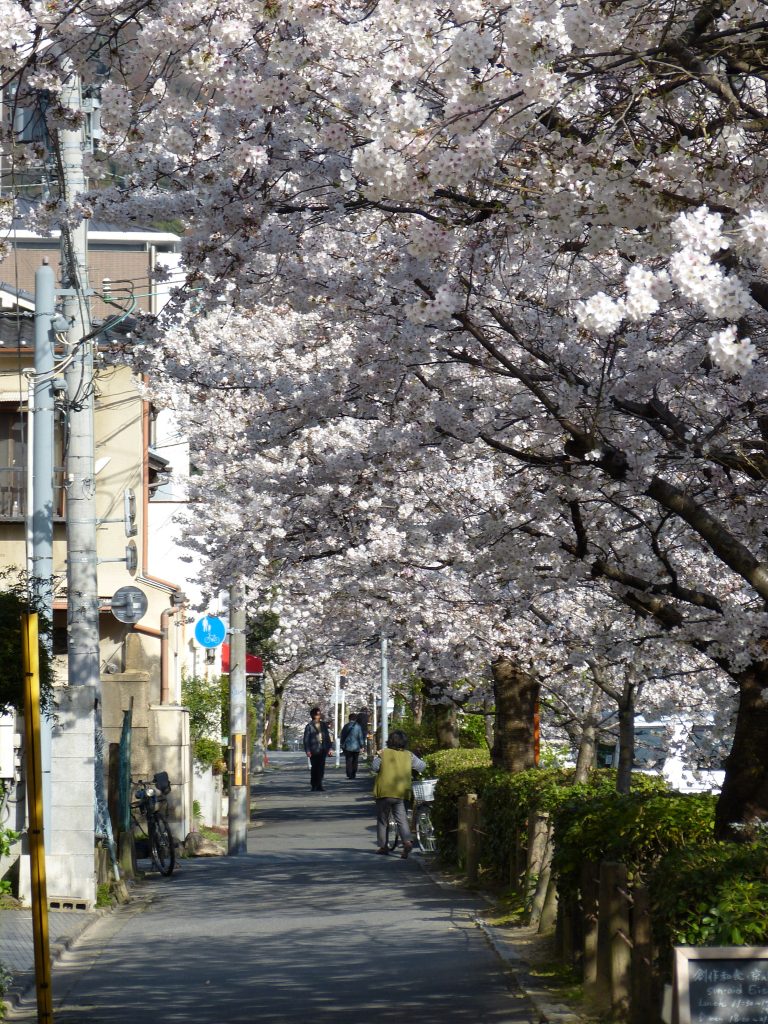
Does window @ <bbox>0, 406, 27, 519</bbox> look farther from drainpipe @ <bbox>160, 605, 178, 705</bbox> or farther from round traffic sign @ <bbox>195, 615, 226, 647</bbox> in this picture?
drainpipe @ <bbox>160, 605, 178, 705</bbox>

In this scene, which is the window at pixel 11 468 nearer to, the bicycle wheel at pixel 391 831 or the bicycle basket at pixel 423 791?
the bicycle wheel at pixel 391 831

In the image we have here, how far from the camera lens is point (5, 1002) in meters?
8.84

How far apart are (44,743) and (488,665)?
28.2 ft

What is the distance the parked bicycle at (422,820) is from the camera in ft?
71.1

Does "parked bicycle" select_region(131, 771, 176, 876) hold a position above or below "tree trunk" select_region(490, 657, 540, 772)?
below

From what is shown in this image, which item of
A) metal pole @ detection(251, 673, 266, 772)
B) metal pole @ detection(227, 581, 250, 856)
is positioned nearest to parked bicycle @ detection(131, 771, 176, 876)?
metal pole @ detection(227, 581, 250, 856)

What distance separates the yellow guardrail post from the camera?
21.3 feet

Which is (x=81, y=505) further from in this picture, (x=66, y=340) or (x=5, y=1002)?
(x=5, y=1002)

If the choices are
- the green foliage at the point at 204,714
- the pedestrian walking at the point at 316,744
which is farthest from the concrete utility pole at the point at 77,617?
the pedestrian walking at the point at 316,744

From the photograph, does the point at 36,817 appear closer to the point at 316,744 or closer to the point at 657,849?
the point at 657,849

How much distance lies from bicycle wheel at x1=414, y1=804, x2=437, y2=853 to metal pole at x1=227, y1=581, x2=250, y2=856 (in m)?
2.68

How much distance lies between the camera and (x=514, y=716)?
18.7m

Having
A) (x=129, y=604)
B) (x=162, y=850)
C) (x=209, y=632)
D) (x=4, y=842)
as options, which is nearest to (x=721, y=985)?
(x=4, y=842)

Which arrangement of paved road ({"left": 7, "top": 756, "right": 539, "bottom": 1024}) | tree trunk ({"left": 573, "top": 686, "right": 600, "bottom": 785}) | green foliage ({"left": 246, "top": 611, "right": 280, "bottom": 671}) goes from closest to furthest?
1. paved road ({"left": 7, "top": 756, "right": 539, "bottom": 1024})
2. tree trunk ({"left": 573, "top": 686, "right": 600, "bottom": 785})
3. green foliage ({"left": 246, "top": 611, "right": 280, "bottom": 671})
